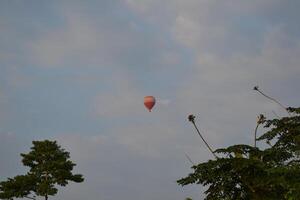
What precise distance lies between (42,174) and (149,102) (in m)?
13.3

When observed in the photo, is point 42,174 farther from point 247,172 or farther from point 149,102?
point 247,172

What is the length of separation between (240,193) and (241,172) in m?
0.86

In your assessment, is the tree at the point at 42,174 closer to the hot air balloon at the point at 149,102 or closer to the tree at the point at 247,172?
the hot air balloon at the point at 149,102

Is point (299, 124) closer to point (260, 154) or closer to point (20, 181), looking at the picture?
point (260, 154)

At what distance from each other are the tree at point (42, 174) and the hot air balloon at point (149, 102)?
11.1 metres

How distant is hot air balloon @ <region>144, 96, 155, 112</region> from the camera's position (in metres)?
37.5

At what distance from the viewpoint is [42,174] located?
150ft

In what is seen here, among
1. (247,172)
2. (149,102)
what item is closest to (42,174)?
(149,102)

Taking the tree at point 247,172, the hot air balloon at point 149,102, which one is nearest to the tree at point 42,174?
the hot air balloon at point 149,102

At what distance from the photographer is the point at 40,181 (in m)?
45.3

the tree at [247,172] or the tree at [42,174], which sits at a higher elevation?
the tree at [42,174]

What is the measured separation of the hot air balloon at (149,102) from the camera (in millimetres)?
37500

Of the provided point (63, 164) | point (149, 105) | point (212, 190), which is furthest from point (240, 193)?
point (63, 164)

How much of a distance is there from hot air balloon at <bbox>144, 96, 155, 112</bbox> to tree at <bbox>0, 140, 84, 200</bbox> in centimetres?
1112
